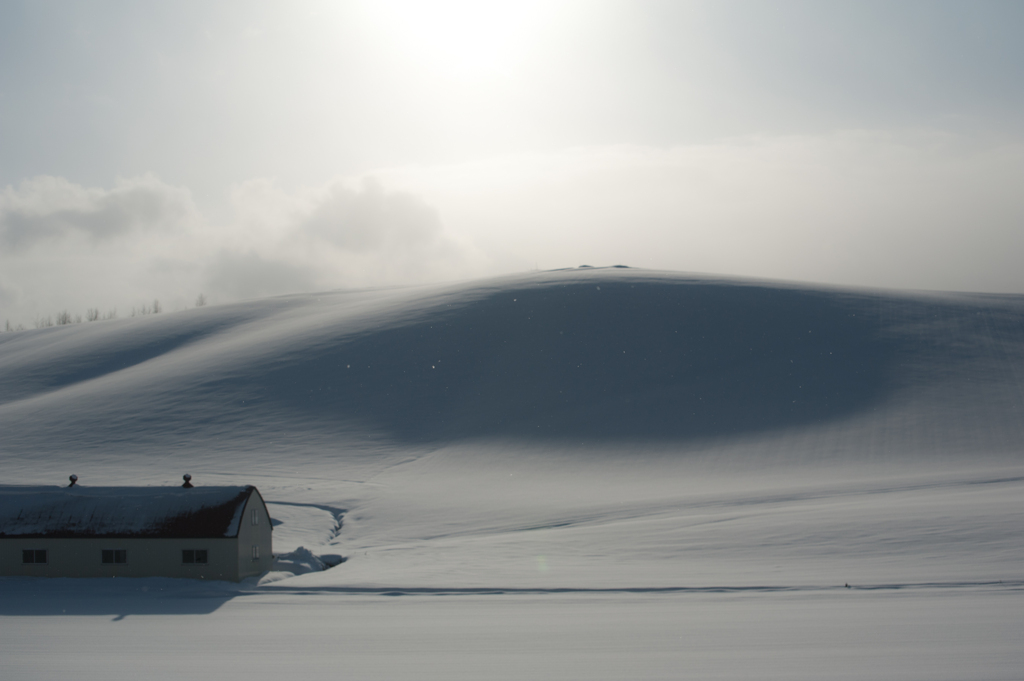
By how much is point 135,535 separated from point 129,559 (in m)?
0.55

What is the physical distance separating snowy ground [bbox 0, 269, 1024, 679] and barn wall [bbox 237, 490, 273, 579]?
2.16 feet

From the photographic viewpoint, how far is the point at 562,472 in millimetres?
30359

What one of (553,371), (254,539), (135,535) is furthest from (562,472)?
(135,535)

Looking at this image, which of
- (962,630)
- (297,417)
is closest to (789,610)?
(962,630)

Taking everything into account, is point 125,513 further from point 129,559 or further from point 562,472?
point 562,472

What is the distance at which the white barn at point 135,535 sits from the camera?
17.1m

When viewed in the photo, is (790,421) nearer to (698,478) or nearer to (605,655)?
(698,478)

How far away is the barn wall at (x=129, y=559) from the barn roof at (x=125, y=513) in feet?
0.56

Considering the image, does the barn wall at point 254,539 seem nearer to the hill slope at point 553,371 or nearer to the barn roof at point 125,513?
A: the barn roof at point 125,513

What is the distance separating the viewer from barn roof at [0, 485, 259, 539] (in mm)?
17359

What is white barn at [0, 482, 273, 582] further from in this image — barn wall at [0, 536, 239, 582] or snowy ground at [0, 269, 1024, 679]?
snowy ground at [0, 269, 1024, 679]

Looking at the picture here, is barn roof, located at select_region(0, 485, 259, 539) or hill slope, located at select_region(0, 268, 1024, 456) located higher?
hill slope, located at select_region(0, 268, 1024, 456)

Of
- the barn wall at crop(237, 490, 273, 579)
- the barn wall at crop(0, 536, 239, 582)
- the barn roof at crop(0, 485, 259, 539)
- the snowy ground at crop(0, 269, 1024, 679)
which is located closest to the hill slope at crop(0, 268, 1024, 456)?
the snowy ground at crop(0, 269, 1024, 679)

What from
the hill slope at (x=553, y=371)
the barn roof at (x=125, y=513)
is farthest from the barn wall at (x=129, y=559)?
the hill slope at (x=553, y=371)
